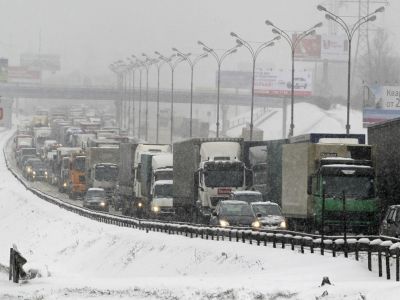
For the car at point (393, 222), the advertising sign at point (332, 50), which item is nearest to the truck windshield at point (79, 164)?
the car at point (393, 222)

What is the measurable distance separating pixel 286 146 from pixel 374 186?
6065 millimetres

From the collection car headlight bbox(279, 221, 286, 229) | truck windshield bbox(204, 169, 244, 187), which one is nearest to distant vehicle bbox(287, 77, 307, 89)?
truck windshield bbox(204, 169, 244, 187)

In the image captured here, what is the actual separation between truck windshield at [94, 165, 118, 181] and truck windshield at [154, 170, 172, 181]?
1763 centimetres

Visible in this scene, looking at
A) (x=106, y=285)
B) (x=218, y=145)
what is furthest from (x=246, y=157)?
(x=106, y=285)

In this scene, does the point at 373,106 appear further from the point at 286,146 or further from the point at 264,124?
the point at 264,124

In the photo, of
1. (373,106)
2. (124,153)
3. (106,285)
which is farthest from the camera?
(373,106)

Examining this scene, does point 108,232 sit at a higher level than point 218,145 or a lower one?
lower

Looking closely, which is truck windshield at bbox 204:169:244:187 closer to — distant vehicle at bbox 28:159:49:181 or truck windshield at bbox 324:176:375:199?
truck windshield at bbox 324:176:375:199

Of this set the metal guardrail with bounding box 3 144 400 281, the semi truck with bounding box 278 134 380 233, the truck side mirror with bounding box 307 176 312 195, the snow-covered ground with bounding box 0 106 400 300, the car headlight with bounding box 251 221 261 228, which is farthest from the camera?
the car headlight with bounding box 251 221 261 228

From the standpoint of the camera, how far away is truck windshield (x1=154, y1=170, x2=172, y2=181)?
57312mm

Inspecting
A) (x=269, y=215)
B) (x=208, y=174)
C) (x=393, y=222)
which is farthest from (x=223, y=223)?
(x=393, y=222)

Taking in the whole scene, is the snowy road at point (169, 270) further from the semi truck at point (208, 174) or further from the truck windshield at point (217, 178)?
the truck windshield at point (217, 178)

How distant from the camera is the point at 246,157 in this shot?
4912cm

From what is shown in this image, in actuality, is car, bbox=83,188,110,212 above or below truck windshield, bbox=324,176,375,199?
below
